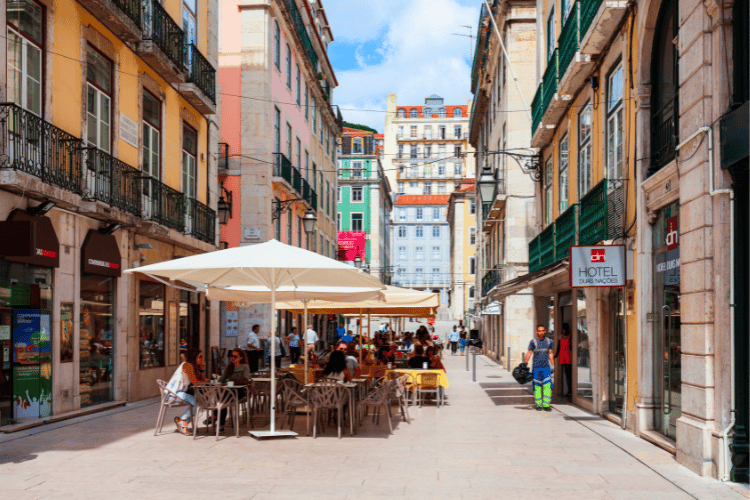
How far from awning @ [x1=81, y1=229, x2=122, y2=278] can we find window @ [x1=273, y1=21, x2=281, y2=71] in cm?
1664

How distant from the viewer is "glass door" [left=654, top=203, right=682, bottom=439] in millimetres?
10500

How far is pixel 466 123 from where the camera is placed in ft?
381

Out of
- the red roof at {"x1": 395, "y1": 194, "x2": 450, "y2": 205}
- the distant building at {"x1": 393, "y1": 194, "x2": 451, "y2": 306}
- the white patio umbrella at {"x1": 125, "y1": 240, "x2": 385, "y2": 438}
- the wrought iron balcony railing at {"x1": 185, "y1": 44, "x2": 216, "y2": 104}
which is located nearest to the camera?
the white patio umbrella at {"x1": 125, "y1": 240, "x2": 385, "y2": 438}

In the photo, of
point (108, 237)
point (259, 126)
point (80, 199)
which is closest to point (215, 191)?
point (259, 126)

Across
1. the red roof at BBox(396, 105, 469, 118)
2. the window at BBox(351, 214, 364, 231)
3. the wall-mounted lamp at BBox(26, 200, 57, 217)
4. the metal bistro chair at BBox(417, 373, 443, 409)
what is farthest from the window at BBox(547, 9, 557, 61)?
the red roof at BBox(396, 105, 469, 118)

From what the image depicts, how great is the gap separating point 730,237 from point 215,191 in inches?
710

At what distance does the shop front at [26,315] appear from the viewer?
12.3 meters

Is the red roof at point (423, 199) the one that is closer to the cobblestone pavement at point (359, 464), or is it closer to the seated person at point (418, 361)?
the seated person at point (418, 361)

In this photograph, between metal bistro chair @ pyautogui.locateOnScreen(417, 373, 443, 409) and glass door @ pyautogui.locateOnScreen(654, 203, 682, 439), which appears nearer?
glass door @ pyautogui.locateOnScreen(654, 203, 682, 439)

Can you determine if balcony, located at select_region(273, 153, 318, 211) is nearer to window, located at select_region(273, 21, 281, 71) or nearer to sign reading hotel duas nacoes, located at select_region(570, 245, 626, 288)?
window, located at select_region(273, 21, 281, 71)

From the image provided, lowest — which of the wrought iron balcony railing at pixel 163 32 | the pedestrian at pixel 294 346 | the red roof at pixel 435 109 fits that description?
the pedestrian at pixel 294 346

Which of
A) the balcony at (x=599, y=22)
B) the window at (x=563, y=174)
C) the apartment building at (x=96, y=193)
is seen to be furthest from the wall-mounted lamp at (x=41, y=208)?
the window at (x=563, y=174)

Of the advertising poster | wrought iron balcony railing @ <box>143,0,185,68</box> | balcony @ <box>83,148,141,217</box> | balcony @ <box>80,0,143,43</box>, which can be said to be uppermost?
wrought iron balcony railing @ <box>143,0,185,68</box>

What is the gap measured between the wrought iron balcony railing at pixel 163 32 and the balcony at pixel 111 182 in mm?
3027
